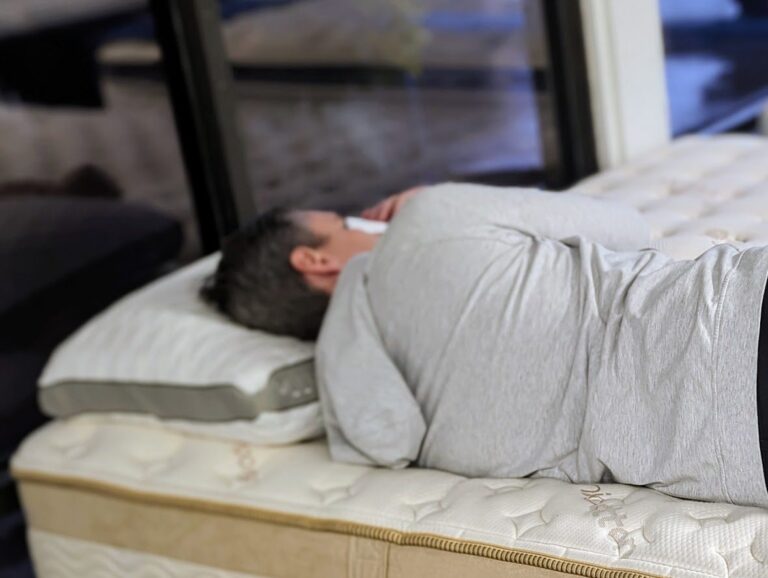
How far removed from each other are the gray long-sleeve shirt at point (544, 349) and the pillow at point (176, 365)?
4.4 inches

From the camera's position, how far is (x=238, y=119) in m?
2.34

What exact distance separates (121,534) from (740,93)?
3.95m

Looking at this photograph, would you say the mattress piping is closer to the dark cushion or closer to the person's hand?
the dark cushion

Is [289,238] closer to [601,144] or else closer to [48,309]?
[48,309]

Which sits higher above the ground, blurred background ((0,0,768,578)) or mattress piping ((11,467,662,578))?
blurred background ((0,0,768,578))

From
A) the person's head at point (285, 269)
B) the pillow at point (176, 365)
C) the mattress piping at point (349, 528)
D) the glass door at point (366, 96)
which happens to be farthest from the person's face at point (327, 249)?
the glass door at point (366, 96)

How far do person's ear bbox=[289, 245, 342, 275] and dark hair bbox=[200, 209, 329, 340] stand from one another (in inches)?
0.4

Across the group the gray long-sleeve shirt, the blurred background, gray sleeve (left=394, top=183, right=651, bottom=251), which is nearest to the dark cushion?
the blurred background

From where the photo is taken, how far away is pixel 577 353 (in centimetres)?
135

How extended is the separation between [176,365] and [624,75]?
202 centimetres

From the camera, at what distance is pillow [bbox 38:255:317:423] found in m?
1.63

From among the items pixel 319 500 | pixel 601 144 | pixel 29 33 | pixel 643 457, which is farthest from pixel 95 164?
pixel 601 144

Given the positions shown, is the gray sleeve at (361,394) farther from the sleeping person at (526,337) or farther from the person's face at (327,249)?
the person's face at (327,249)

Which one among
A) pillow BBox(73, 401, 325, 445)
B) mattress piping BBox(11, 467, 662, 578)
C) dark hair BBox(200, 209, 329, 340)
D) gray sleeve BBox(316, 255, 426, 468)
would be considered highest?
dark hair BBox(200, 209, 329, 340)
